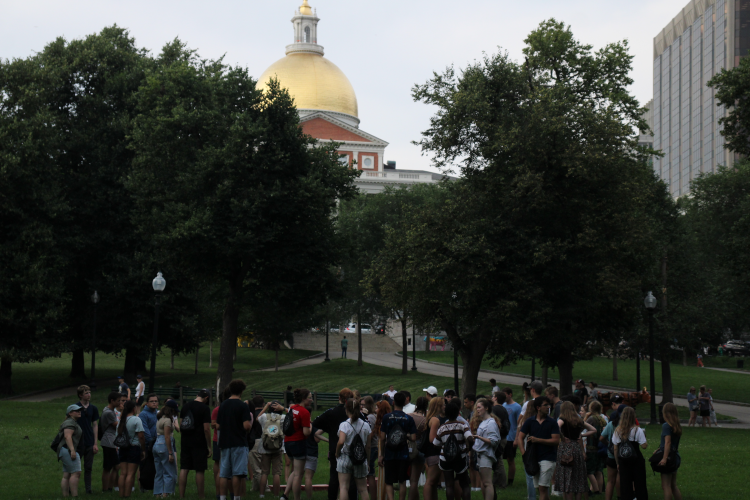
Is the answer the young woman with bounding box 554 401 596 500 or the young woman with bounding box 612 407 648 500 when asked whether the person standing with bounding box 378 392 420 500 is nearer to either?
the young woman with bounding box 554 401 596 500

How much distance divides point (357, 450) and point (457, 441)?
1.35 metres

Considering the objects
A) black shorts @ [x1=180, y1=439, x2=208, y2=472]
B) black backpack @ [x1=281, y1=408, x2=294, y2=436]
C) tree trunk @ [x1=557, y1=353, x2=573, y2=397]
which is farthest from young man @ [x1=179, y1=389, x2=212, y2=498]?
tree trunk @ [x1=557, y1=353, x2=573, y2=397]

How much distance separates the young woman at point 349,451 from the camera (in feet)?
35.2

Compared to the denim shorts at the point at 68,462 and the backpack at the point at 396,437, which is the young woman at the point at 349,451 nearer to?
the backpack at the point at 396,437

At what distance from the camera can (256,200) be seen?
92.5 ft

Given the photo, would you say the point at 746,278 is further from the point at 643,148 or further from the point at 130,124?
the point at 130,124

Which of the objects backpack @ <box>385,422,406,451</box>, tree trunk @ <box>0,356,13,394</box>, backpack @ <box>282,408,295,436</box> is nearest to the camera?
backpack @ <box>385,422,406,451</box>

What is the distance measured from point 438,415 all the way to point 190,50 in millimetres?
29946

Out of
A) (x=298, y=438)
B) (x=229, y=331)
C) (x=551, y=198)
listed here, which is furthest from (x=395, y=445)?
(x=229, y=331)

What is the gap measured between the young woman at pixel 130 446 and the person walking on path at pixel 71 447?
62 centimetres

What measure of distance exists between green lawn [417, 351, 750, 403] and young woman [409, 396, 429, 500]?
2365cm

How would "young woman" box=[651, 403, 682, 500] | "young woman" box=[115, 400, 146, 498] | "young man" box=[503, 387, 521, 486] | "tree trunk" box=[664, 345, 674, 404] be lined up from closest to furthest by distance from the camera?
"young woman" box=[651, 403, 682, 500] → "young woman" box=[115, 400, 146, 498] → "young man" box=[503, 387, 521, 486] → "tree trunk" box=[664, 345, 674, 404]

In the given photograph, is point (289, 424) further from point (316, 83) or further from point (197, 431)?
point (316, 83)

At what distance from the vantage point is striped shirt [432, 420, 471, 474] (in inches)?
418
